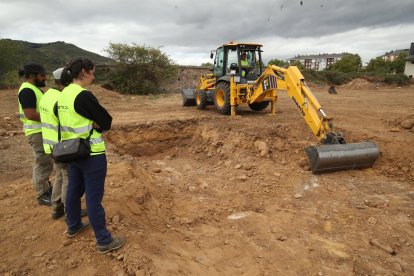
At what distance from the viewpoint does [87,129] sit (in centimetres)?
270

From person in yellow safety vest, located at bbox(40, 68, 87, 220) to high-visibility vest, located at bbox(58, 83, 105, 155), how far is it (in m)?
0.27

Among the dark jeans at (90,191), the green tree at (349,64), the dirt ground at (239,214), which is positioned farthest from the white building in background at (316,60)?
the dark jeans at (90,191)

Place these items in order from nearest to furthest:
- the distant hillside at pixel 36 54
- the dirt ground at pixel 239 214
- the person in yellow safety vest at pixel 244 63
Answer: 1. the dirt ground at pixel 239 214
2. the person in yellow safety vest at pixel 244 63
3. the distant hillside at pixel 36 54

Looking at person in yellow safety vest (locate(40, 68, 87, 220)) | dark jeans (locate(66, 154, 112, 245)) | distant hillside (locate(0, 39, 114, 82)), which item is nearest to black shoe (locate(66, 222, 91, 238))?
dark jeans (locate(66, 154, 112, 245))

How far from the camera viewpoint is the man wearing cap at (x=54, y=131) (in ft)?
10.1

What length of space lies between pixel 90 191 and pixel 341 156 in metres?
3.97

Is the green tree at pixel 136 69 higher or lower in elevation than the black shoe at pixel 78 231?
higher

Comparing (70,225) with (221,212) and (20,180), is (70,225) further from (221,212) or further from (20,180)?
(20,180)

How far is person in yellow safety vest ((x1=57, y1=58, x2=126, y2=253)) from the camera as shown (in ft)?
8.57

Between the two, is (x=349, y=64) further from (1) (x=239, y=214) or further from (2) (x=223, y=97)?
(1) (x=239, y=214)

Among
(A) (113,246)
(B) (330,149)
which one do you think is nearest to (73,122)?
(A) (113,246)

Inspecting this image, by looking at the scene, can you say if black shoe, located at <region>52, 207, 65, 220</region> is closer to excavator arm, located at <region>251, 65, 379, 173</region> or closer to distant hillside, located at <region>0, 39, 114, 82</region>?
excavator arm, located at <region>251, 65, 379, 173</region>

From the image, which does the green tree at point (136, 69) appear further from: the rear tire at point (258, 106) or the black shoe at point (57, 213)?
the black shoe at point (57, 213)

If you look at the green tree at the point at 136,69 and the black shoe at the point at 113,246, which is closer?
the black shoe at the point at 113,246
